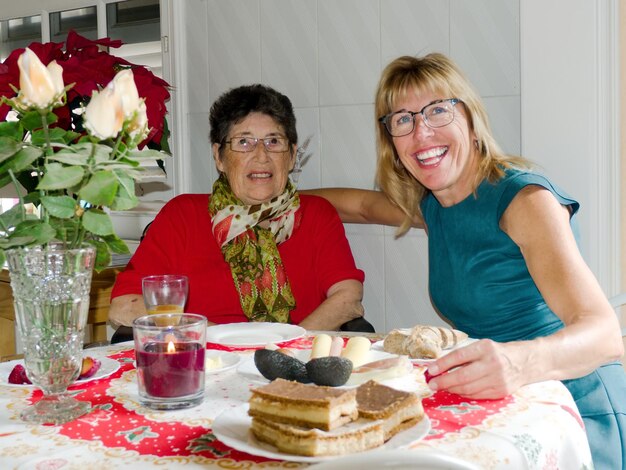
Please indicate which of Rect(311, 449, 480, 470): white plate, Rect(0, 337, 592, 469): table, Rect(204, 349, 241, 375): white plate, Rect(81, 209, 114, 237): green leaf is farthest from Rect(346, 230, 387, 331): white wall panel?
Rect(311, 449, 480, 470): white plate

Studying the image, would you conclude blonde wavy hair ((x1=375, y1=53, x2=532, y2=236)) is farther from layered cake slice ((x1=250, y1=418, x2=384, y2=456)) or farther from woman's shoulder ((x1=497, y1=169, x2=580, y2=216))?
layered cake slice ((x1=250, y1=418, x2=384, y2=456))

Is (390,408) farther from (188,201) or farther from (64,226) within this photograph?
(188,201)

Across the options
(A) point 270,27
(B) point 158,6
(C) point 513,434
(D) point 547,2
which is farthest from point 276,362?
(B) point 158,6

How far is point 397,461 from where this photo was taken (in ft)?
2.06

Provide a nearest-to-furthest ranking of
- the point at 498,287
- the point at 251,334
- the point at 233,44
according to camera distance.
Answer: the point at 251,334, the point at 498,287, the point at 233,44

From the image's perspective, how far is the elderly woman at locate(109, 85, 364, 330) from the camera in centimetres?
225

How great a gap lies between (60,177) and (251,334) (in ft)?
2.18

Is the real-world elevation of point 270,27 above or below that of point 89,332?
above

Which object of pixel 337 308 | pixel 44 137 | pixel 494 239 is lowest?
pixel 337 308

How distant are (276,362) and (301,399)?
11.3 inches

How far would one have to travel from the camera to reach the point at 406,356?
1.27m

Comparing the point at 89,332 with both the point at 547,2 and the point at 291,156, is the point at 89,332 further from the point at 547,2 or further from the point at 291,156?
the point at 547,2

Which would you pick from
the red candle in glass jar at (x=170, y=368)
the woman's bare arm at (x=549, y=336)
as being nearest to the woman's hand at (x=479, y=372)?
the woman's bare arm at (x=549, y=336)

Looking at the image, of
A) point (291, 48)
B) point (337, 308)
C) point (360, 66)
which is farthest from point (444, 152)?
point (291, 48)
